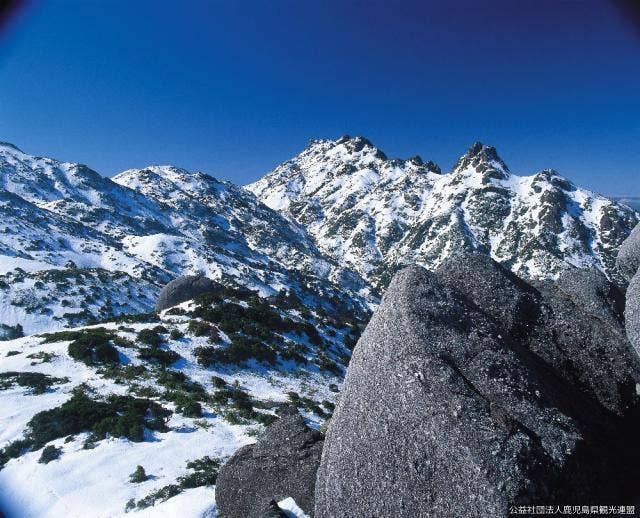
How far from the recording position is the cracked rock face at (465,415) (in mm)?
7770

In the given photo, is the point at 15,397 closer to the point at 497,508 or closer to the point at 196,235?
the point at 497,508

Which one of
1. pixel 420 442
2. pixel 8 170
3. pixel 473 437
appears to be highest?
pixel 8 170

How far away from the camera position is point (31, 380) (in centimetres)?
2306

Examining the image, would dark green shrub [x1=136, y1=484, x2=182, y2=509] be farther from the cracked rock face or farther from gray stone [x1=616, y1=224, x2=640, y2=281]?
gray stone [x1=616, y1=224, x2=640, y2=281]

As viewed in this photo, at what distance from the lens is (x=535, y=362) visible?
1027cm

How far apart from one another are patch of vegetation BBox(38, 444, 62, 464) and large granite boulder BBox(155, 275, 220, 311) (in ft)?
98.2

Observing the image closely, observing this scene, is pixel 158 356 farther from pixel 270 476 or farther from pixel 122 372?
pixel 270 476

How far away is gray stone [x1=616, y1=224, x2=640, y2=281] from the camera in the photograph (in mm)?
15672

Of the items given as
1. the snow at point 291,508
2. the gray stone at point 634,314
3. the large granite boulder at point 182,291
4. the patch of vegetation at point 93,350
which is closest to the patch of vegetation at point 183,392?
the patch of vegetation at point 93,350

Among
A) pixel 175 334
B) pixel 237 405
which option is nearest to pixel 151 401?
pixel 237 405

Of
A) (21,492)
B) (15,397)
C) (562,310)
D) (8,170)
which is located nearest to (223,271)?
(15,397)

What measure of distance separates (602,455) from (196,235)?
193743 millimetres

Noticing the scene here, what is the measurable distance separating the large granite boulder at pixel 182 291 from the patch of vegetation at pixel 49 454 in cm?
2993

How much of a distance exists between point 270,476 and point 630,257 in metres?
16.7
